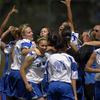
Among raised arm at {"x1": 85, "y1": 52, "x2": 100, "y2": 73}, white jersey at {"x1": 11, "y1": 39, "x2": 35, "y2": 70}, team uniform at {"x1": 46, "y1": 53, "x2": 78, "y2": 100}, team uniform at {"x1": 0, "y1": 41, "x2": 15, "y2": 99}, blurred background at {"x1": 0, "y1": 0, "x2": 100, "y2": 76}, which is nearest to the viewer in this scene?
team uniform at {"x1": 46, "y1": 53, "x2": 78, "y2": 100}

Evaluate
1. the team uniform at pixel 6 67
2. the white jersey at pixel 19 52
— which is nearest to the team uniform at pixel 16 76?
the white jersey at pixel 19 52

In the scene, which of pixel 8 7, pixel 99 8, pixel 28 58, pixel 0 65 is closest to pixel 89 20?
pixel 99 8

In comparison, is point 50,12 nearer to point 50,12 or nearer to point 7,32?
point 50,12

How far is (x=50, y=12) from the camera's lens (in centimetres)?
4216

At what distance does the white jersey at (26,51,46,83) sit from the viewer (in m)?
12.0

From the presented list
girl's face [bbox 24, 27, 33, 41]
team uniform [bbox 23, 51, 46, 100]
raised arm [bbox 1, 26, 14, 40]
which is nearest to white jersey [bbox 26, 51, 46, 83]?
team uniform [bbox 23, 51, 46, 100]

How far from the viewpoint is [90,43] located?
1125 cm

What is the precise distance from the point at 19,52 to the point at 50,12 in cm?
2990

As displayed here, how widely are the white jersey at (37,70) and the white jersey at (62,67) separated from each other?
3.21ft

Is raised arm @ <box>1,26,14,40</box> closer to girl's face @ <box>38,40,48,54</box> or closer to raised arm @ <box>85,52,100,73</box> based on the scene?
girl's face @ <box>38,40,48,54</box>

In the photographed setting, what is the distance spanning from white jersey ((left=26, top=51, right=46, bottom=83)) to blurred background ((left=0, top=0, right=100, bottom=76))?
87.1 ft

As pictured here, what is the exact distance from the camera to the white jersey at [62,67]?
1090 cm

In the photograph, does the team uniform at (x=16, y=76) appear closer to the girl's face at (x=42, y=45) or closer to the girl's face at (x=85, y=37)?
the girl's face at (x=42, y=45)

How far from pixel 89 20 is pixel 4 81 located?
28.8 m
